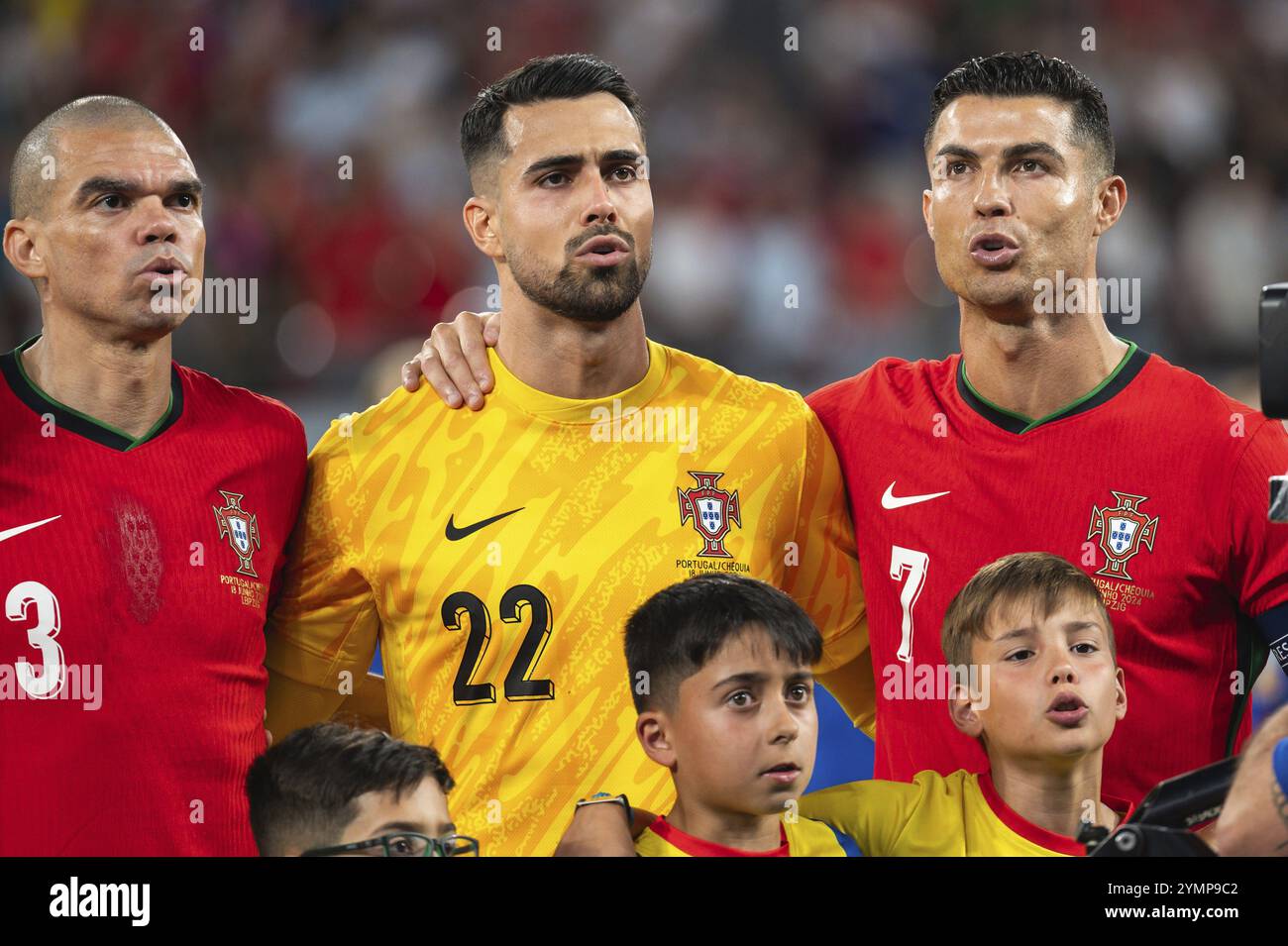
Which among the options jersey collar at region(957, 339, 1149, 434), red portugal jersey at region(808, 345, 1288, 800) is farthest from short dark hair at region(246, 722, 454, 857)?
jersey collar at region(957, 339, 1149, 434)

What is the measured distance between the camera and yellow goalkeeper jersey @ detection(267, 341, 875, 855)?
12.8ft

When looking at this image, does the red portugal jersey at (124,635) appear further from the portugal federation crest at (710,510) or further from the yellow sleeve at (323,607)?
the portugal federation crest at (710,510)

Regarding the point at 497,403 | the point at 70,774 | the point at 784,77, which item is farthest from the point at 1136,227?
the point at 70,774

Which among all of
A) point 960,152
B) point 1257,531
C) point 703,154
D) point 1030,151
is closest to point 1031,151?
point 1030,151

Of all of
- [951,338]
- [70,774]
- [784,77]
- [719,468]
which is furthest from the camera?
[784,77]

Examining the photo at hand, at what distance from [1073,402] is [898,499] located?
1.60 feet

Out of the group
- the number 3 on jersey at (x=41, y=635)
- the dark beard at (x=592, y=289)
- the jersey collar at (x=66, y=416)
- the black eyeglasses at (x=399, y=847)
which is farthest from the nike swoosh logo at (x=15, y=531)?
the dark beard at (x=592, y=289)

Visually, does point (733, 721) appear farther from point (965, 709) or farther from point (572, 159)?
point (572, 159)

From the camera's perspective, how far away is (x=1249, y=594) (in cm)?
392

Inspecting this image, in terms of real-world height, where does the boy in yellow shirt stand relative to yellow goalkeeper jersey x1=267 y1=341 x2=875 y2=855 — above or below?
below

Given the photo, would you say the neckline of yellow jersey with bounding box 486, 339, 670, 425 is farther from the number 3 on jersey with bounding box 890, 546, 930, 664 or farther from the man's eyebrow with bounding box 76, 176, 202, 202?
the man's eyebrow with bounding box 76, 176, 202, 202

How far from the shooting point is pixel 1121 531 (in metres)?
3.97

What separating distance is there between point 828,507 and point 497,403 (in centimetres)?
86

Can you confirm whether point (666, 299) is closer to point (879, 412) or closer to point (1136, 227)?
point (1136, 227)
